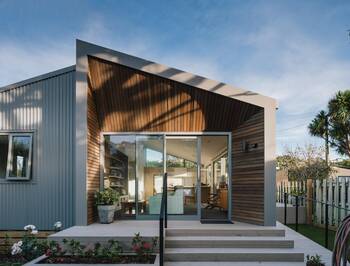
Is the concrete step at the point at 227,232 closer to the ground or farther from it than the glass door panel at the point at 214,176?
closer to the ground

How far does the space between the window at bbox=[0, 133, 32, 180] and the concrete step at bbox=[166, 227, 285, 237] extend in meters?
3.85

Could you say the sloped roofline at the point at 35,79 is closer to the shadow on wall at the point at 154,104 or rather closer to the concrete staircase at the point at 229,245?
the shadow on wall at the point at 154,104

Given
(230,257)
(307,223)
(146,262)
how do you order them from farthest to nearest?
(307,223) < (230,257) < (146,262)

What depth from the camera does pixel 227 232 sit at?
673cm

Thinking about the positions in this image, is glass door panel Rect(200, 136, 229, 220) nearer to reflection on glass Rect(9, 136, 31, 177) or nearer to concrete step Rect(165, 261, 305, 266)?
concrete step Rect(165, 261, 305, 266)

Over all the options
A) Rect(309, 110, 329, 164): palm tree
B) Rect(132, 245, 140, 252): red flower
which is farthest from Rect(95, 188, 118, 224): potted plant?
Rect(309, 110, 329, 164): palm tree

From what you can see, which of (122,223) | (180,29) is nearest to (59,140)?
(122,223)

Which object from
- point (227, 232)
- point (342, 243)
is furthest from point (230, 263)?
point (342, 243)

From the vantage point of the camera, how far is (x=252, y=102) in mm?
7340

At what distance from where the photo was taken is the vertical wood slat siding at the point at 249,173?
7402 millimetres

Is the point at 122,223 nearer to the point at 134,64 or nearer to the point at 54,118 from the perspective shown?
the point at 54,118

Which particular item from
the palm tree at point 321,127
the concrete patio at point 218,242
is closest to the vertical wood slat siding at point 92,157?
the concrete patio at point 218,242

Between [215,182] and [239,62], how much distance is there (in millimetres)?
7364

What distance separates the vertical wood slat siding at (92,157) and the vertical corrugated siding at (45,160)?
1.82 feet
